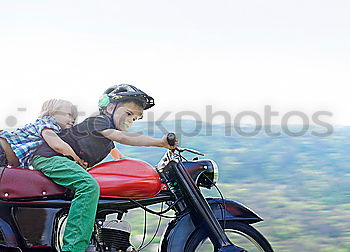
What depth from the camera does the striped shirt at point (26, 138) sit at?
3.50 m

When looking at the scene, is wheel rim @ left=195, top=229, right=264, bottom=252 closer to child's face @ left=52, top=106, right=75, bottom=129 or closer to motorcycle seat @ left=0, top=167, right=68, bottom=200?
motorcycle seat @ left=0, top=167, right=68, bottom=200

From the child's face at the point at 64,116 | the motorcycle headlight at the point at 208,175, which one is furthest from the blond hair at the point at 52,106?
the motorcycle headlight at the point at 208,175

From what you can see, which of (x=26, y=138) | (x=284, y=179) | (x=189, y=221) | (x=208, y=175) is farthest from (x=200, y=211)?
(x=284, y=179)

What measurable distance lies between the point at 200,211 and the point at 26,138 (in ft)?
3.96

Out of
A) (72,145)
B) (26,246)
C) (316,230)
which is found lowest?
(316,230)

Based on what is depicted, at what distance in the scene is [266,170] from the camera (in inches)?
281

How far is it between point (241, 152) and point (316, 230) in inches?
83.8

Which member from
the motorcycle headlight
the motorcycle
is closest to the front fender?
the motorcycle

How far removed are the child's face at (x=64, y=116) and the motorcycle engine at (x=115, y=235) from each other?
29.5 inches

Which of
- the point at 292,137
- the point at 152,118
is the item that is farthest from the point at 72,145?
the point at 292,137

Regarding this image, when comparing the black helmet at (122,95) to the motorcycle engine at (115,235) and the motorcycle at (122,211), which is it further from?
the motorcycle engine at (115,235)

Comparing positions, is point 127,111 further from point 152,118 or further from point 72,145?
point 152,118

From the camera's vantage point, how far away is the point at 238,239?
139 inches

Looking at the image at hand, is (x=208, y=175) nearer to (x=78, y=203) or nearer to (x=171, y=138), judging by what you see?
(x=171, y=138)
